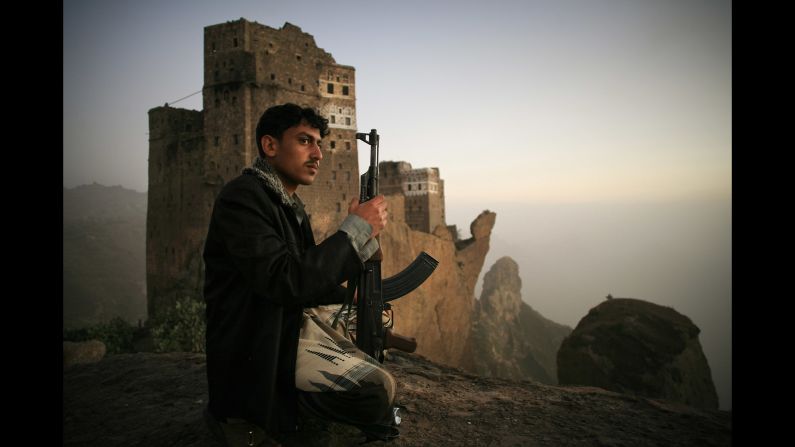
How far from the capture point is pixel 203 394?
4.64m

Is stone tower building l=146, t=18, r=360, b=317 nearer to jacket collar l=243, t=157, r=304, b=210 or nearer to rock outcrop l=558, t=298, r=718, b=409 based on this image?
rock outcrop l=558, t=298, r=718, b=409

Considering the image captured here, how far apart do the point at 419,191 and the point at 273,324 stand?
1484 inches

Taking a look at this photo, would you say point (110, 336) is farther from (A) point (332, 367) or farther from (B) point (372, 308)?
(A) point (332, 367)

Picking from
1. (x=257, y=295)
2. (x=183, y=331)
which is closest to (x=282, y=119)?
(x=257, y=295)

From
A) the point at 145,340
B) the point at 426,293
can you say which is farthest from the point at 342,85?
the point at 145,340

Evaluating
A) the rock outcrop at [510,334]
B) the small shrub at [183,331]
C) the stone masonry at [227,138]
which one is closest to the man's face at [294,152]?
the small shrub at [183,331]

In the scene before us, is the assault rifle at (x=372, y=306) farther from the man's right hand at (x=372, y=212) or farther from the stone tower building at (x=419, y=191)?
the stone tower building at (x=419, y=191)

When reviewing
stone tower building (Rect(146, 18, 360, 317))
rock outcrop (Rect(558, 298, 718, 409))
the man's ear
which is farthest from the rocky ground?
stone tower building (Rect(146, 18, 360, 317))

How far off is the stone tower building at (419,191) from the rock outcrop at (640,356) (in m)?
18.9

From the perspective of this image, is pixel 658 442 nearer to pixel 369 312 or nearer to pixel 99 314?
pixel 369 312

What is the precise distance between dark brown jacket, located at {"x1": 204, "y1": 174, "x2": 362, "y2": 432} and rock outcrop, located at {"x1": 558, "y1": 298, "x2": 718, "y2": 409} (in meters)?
21.8

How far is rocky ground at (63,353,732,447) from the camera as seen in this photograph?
3.43 metres

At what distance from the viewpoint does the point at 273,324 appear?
2.50 metres

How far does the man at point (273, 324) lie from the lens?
2398 millimetres
